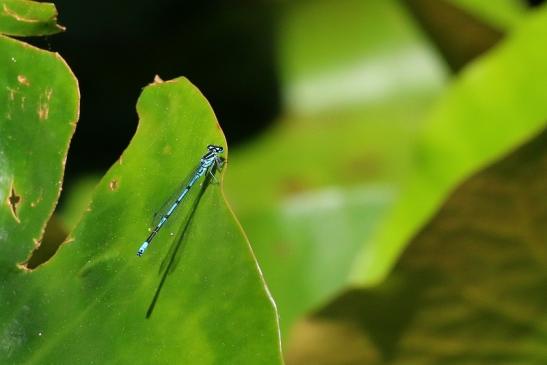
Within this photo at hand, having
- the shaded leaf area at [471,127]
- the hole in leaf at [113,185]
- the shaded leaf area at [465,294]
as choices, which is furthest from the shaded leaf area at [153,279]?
the shaded leaf area at [471,127]

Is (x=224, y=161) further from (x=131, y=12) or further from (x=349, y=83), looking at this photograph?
(x=131, y=12)

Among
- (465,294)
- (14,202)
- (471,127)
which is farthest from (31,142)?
(471,127)

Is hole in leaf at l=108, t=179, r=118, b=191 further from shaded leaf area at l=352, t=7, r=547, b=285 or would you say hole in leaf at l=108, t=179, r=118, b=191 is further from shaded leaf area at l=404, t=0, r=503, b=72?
shaded leaf area at l=404, t=0, r=503, b=72

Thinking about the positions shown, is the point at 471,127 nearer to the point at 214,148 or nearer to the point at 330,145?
the point at 330,145

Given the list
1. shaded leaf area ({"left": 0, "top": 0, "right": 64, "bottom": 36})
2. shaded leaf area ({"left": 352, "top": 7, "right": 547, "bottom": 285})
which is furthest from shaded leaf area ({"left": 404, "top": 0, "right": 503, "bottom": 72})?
shaded leaf area ({"left": 0, "top": 0, "right": 64, "bottom": 36})

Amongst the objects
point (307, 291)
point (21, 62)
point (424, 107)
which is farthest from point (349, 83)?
point (21, 62)
